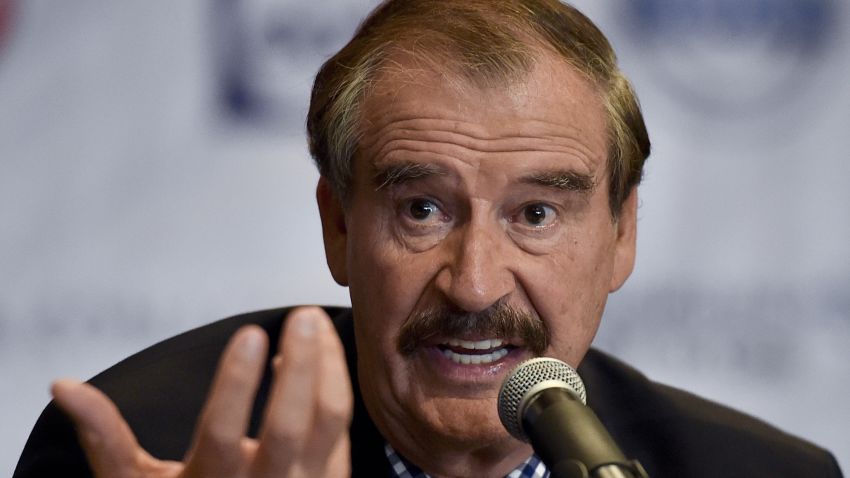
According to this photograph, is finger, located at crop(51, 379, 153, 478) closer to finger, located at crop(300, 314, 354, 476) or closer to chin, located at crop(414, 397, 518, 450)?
finger, located at crop(300, 314, 354, 476)

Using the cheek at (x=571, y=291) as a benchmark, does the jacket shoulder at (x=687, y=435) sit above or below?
below

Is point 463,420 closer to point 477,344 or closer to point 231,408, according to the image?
point 477,344

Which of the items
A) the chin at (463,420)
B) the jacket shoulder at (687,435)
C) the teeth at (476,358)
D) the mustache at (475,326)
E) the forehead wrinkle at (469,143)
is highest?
the forehead wrinkle at (469,143)

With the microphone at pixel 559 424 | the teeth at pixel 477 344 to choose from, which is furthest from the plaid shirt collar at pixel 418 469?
the microphone at pixel 559 424

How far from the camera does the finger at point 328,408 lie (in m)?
1.29

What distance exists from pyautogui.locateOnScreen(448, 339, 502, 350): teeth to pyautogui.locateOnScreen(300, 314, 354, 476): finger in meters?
0.66

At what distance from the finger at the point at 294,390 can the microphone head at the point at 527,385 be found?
0.26 metres

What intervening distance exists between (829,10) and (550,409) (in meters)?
2.19

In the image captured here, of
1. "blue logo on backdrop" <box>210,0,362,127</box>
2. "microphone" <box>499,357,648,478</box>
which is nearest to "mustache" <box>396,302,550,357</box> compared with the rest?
"microphone" <box>499,357,648,478</box>

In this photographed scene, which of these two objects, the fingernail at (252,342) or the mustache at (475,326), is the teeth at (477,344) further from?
the fingernail at (252,342)

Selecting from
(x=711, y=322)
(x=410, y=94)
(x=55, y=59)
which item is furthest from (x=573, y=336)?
(x=55, y=59)

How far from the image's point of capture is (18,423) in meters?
3.26

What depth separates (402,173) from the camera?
2.10m

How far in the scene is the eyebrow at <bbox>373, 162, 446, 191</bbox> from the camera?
6.81 ft
